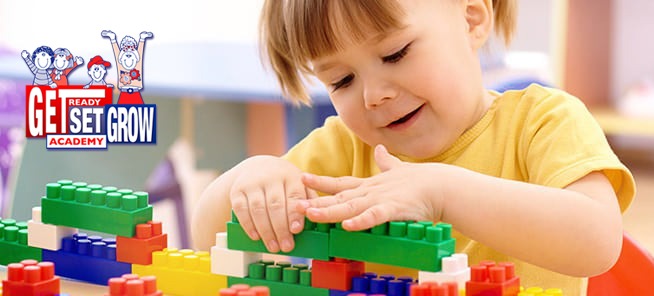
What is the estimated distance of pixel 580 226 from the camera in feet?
2.11

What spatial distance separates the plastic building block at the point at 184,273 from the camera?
1.94 ft

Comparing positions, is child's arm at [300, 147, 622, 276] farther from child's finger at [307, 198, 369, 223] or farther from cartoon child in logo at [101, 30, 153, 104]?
cartoon child in logo at [101, 30, 153, 104]

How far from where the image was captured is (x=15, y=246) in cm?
66

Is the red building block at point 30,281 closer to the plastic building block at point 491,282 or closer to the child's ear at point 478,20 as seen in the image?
the plastic building block at point 491,282

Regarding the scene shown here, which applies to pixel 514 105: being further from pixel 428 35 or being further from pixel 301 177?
pixel 301 177

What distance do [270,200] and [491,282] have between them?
19 centimetres

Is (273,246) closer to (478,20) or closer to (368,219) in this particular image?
(368,219)

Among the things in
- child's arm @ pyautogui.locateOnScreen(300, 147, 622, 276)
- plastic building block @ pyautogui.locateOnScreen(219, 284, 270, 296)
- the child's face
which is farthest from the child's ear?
plastic building block @ pyautogui.locateOnScreen(219, 284, 270, 296)

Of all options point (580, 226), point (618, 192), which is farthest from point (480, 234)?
point (618, 192)

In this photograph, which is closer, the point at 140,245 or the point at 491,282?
the point at 491,282

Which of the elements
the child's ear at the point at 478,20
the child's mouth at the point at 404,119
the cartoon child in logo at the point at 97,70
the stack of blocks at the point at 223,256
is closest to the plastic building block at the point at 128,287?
the stack of blocks at the point at 223,256

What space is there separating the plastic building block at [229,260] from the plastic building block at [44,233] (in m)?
0.12

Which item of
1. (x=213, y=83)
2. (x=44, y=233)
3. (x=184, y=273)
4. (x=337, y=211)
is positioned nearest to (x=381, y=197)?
(x=337, y=211)

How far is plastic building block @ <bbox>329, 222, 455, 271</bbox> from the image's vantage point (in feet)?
1.66
